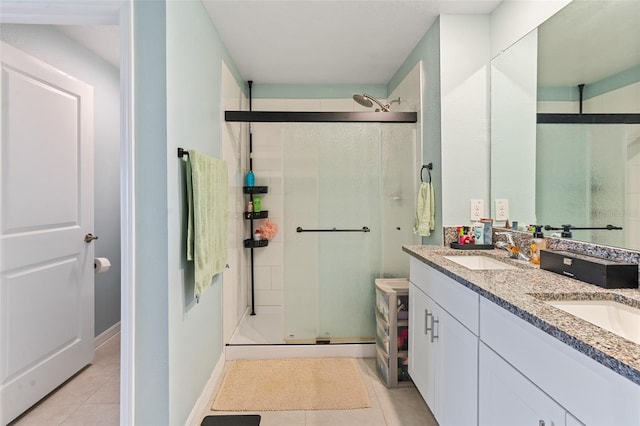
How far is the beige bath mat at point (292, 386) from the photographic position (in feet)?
6.90

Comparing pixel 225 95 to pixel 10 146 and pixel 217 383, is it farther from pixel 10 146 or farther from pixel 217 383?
pixel 217 383

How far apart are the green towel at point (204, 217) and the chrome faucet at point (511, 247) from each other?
63.7 inches

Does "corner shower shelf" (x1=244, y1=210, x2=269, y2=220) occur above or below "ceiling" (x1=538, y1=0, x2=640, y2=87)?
below

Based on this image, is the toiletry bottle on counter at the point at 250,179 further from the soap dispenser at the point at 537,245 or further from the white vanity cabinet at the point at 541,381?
the white vanity cabinet at the point at 541,381

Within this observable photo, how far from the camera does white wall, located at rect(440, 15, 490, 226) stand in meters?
2.23

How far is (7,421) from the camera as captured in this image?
1.85 m

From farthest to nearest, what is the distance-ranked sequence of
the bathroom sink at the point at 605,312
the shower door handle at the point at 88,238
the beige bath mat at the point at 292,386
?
the shower door handle at the point at 88,238 < the beige bath mat at the point at 292,386 < the bathroom sink at the point at 605,312

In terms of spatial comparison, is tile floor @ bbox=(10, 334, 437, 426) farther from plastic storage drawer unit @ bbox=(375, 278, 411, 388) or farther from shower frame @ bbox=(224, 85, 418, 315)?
shower frame @ bbox=(224, 85, 418, 315)

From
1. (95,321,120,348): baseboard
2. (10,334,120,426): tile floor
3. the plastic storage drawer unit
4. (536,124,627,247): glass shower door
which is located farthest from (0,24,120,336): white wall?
(536,124,627,247): glass shower door

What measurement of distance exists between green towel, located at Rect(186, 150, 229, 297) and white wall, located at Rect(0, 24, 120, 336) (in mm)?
1363

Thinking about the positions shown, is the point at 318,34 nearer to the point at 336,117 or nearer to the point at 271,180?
the point at 336,117

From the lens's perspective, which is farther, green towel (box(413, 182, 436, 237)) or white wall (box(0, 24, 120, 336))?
white wall (box(0, 24, 120, 336))

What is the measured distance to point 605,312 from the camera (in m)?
1.14

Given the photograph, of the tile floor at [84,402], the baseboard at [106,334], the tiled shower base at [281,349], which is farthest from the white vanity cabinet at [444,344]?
the baseboard at [106,334]
